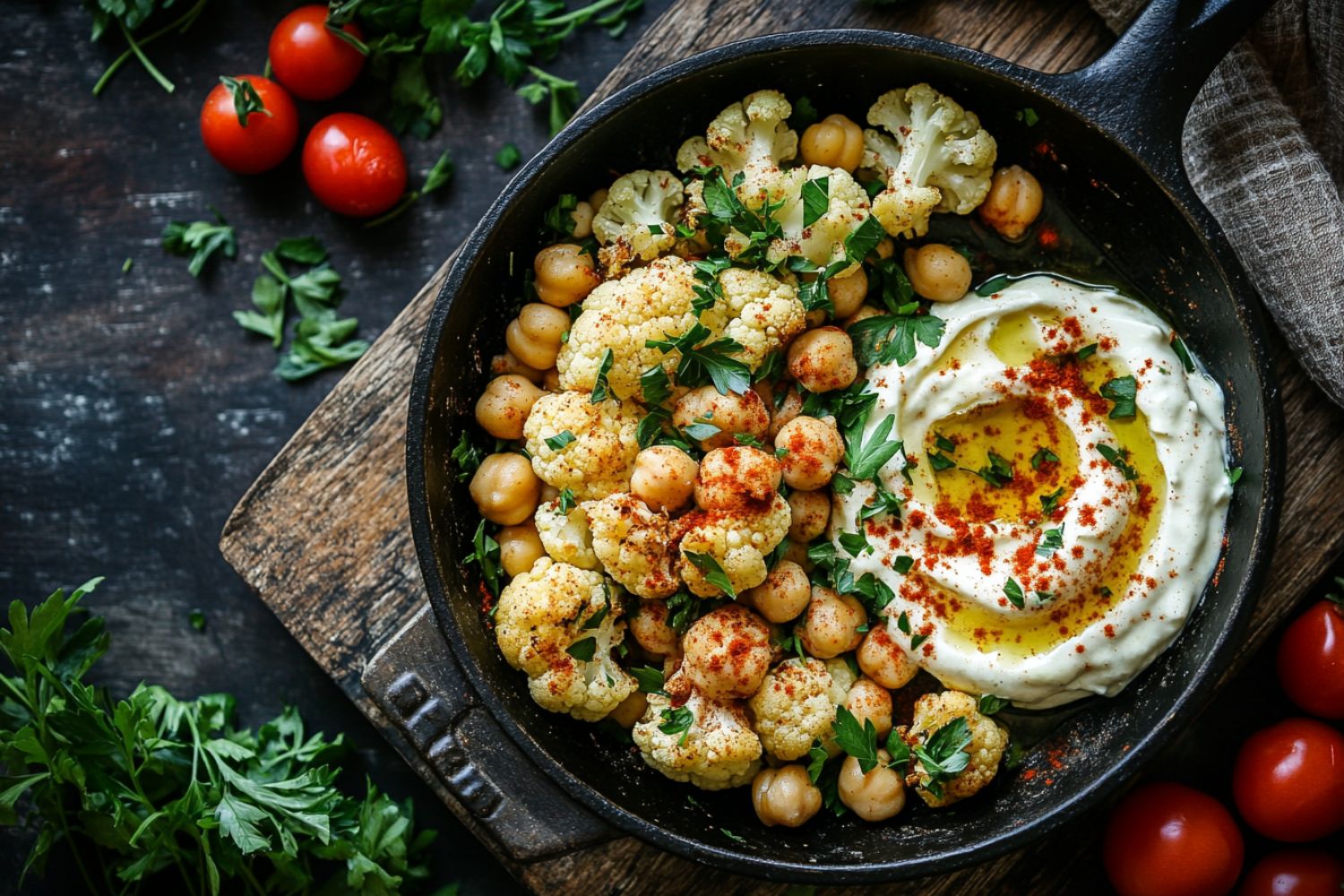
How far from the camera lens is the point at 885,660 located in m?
2.42

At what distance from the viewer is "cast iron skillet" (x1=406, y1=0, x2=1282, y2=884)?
222 cm

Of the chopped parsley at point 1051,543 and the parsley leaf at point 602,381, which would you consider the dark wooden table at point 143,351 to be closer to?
the parsley leaf at point 602,381

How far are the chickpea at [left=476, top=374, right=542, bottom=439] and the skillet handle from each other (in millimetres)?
1338

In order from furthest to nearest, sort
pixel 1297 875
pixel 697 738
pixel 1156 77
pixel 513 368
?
pixel 1297 875 < pixel 513 368 < pixel 697 738 < pixel 1156 77

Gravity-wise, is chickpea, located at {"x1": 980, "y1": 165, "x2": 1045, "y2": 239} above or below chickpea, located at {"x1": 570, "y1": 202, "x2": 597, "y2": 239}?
below

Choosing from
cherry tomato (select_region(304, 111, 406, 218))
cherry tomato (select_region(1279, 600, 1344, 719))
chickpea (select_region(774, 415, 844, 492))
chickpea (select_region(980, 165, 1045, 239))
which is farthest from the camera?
cherry tomato (select_region(304, 111, 406, 218))

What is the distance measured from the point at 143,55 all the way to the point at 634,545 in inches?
85.4

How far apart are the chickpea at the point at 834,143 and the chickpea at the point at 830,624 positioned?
3.28 ft

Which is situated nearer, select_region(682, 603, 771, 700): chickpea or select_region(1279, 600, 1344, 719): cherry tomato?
select_region(682, 603, 771, 700): chickpea

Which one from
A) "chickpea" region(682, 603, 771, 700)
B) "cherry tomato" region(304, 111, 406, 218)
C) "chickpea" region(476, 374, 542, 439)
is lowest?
"chickpea" region(682, 603, 771, 700)

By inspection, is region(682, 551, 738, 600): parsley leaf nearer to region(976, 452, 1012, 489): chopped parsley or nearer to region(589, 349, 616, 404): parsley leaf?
region(589, 349, 616, 404): parsley leaf

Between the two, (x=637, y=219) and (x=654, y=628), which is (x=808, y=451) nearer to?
(x=654, y=628)

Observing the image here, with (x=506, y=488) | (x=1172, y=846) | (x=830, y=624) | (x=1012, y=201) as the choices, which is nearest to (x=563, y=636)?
(x=506, y=488)

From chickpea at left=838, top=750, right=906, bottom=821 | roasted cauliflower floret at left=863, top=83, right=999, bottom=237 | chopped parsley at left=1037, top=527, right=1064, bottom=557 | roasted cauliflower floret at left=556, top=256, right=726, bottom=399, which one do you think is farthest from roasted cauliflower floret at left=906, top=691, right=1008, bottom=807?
roasted cauliflower floret at left=863, top=83, right=999, bottom=237
